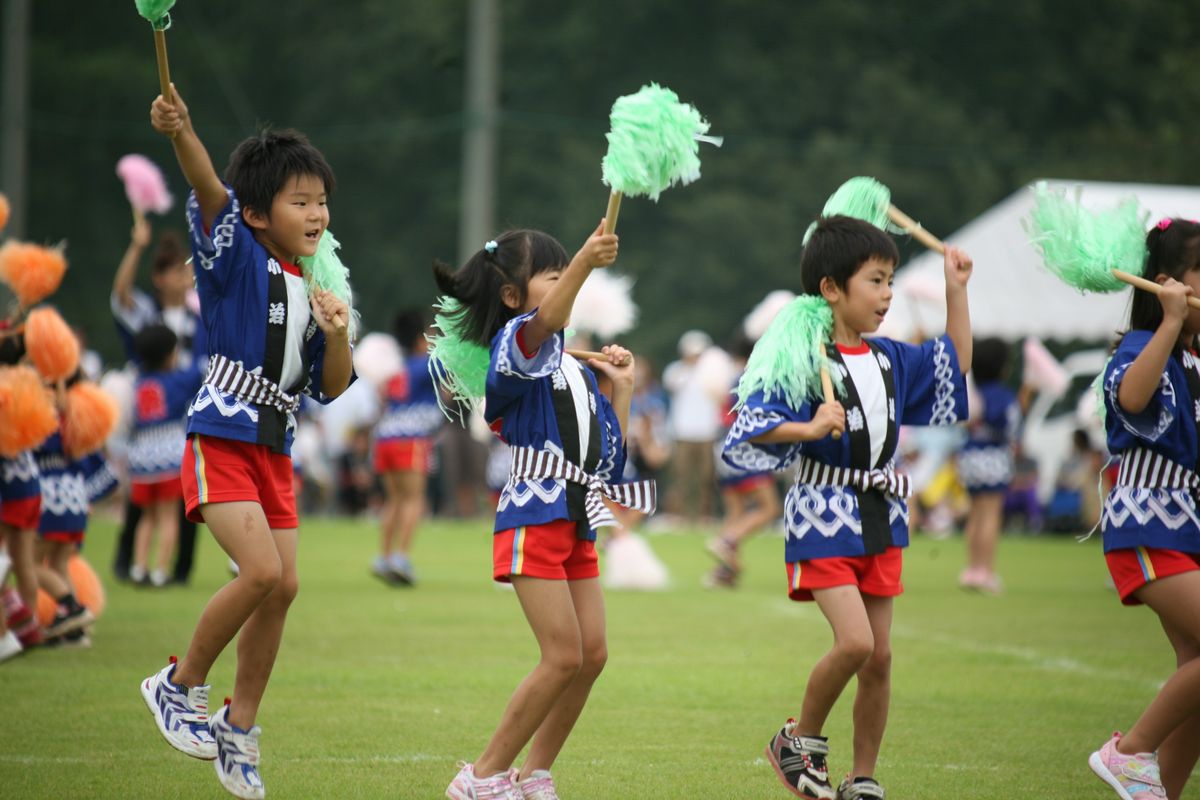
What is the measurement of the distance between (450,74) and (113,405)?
2699cm

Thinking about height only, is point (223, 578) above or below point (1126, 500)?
below

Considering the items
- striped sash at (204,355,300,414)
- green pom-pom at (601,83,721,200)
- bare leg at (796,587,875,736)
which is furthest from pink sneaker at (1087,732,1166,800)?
striped sash at (204,355,300,414)

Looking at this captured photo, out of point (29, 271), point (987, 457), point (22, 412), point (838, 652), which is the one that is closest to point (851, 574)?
point (838, 652)

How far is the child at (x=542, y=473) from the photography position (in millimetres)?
4734

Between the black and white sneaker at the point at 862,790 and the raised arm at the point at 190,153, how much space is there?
270cm

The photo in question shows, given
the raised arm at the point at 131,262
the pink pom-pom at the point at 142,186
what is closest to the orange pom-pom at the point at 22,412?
the raised arm at the point at 131,262

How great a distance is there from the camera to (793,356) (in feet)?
16.6

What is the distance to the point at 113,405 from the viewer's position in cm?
850

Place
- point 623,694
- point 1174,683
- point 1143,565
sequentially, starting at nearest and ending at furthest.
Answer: point 1174,683 < point 1143,565 < point 623,694

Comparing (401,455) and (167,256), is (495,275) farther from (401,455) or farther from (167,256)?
(401,455)

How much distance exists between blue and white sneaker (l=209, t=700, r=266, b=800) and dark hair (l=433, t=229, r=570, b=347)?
4.78ft

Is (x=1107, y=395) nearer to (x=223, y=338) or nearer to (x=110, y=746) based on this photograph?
(x=223, y=338)

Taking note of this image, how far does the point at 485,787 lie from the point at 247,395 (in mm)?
1432

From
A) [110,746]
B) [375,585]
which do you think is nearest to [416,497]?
[375,585]
